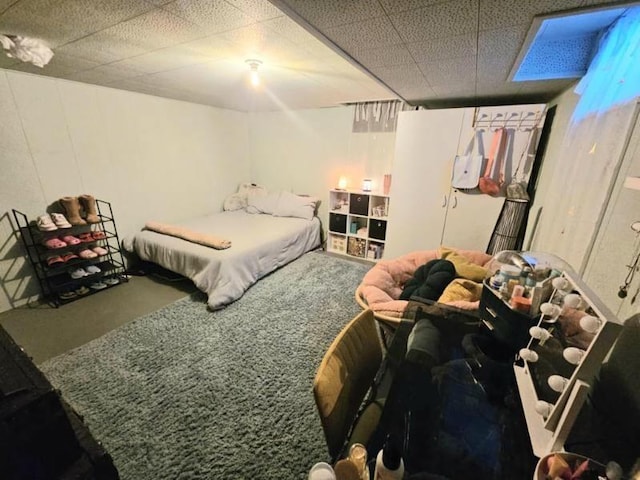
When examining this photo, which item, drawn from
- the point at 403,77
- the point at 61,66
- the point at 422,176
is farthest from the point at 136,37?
the point at 422,176

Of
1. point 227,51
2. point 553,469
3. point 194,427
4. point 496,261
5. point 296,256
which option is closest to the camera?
point 553,469

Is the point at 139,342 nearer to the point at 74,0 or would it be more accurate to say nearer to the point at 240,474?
the point at 240,474

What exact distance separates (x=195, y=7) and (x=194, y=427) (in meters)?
2.10

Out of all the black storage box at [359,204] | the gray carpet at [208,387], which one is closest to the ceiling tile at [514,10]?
the gray carpet at [208,387]

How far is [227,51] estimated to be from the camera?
1755mm

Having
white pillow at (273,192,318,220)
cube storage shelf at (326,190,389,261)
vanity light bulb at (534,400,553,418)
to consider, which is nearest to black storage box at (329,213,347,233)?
cube storage shelf at (326,190,389,261)

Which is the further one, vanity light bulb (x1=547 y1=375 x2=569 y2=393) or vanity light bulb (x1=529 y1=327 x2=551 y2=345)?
A: vanity light bulb (x1=529 y1=327 x2=551 y2=345)

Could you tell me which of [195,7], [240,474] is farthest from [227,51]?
[240,474]

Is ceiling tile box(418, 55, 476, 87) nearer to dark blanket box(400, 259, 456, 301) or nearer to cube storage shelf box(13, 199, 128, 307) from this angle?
dark blanket box(400, 259, 456, 301)

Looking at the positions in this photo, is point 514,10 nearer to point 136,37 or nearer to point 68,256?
point 136,37

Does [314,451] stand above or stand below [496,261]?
below

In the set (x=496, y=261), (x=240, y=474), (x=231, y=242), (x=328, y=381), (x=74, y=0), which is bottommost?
(x=240, y=474)

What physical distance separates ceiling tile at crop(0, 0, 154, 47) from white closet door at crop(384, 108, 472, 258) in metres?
2.44

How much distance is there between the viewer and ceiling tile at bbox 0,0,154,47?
3.96 feet
